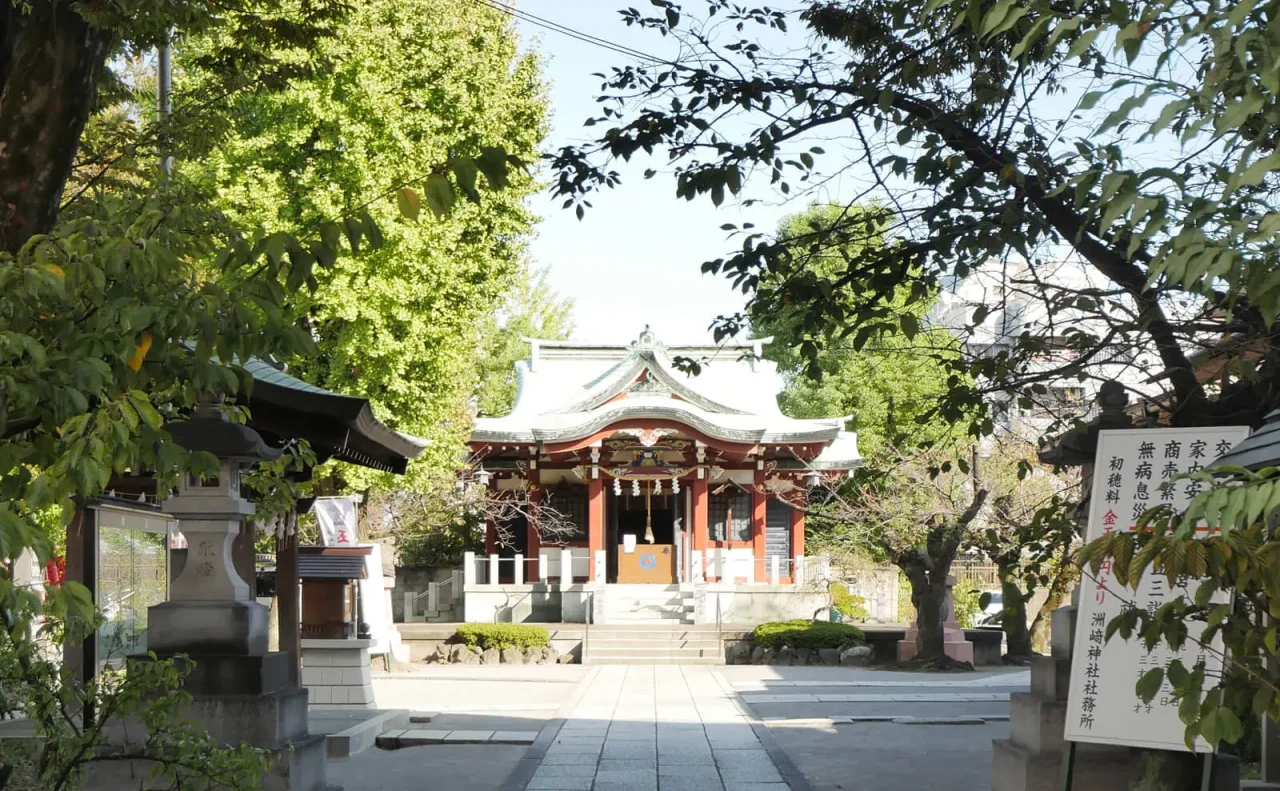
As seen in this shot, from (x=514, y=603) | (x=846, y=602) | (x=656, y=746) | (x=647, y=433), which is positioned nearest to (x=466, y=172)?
(x=656, y=746)

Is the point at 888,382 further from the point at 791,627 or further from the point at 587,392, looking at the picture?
the point at 791,627

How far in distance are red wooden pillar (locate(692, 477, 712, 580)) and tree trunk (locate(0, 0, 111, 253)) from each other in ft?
79.3

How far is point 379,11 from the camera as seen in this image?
2056 cm

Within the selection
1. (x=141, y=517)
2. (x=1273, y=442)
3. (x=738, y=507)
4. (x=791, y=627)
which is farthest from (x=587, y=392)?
(x=1273, y=442)

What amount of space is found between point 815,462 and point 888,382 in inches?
222

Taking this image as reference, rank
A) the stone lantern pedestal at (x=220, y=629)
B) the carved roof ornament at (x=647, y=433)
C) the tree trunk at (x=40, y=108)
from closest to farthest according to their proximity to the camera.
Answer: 1. the tree trunk at (x=40, y=108)
2. the stone lantern pedestal at (x=220, y=629)
3. the carved roof ornament at (x=647, y=433)

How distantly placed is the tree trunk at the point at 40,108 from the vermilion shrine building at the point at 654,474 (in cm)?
2241

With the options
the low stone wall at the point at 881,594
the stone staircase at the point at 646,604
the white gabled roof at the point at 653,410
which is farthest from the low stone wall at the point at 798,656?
the low stone wall at the point at 881,594

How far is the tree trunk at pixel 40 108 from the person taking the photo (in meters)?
4.96

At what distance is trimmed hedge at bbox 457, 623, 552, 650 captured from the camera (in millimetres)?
24422

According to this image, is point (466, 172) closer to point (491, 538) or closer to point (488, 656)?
point (488, 656)

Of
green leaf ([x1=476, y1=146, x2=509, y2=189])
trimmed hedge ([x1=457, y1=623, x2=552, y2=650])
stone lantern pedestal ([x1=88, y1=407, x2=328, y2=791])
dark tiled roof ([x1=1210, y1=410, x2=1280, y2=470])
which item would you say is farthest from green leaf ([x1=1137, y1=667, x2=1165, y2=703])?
trimmed hedge ([x1=457, y1=623, x2=552, y2=650])

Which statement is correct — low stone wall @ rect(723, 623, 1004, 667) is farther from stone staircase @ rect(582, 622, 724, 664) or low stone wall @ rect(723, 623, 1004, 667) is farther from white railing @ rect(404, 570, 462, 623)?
white railing @ rect(404, 570, 462, 623)

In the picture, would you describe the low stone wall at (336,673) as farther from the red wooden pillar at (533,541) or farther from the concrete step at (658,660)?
the red wooden pillar at (533,541)
